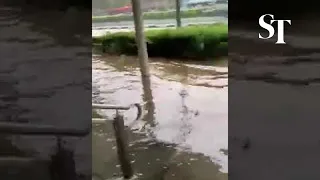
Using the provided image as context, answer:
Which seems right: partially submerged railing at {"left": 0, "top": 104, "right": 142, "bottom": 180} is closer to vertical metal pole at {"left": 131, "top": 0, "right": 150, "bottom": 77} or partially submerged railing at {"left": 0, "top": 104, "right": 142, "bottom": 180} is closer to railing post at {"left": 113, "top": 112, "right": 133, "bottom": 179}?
railing post at {"left": 113, "top": 112, "right": 133, "bottom": 179}

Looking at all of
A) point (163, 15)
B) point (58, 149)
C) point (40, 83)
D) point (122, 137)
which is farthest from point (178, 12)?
point (58, 149)

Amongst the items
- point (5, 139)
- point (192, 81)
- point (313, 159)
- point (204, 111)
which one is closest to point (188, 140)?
point (204, 111)

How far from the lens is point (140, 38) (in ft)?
8.55

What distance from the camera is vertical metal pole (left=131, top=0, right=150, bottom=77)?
2.58 m

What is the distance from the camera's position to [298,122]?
1793mm

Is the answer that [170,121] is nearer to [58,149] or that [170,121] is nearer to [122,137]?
[122,137]

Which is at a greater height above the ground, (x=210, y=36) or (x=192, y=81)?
(x=210, y=36)

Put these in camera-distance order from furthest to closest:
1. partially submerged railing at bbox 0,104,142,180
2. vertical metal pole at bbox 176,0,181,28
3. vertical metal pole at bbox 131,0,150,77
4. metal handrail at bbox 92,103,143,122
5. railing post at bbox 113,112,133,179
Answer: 1. vertical metal pole at bbox 131,0,150,77
2. metal handrail at bbox 92,103,143,122
3. vertical metal pole at bbox 176,0,181,28
4. railing post at bbox 113,112,133,179
5. partially submerged railing at bbox 0,104,142,180

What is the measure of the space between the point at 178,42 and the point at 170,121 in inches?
17.0

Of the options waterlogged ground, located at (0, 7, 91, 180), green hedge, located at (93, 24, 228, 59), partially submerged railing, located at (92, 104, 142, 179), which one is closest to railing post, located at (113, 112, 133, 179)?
partially submerged railing, located at (92, 104, 142, 179)

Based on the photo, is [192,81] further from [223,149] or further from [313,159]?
[313,159]

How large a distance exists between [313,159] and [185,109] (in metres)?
0.84

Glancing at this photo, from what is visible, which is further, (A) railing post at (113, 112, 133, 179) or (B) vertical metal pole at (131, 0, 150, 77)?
(B) vertical metal pole at (131, 0, 150, 77)

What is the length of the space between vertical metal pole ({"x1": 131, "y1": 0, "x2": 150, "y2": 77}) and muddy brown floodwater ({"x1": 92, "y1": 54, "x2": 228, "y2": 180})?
36 mm
